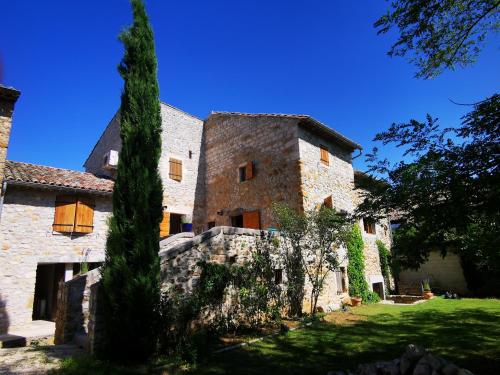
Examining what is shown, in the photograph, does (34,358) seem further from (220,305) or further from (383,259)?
(383,259)

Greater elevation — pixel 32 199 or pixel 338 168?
pixel 338 168

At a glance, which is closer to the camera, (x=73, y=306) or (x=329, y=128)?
(x=73, y=306)

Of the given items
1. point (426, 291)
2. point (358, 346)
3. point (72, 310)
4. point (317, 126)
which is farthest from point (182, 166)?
point (426, 291)

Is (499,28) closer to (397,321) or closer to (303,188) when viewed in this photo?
(303,188)

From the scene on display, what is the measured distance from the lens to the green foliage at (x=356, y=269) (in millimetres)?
11663

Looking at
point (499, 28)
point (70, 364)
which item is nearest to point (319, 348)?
point (70, 364)

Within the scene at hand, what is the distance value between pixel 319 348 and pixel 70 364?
465cm

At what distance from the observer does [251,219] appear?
40.3 feet

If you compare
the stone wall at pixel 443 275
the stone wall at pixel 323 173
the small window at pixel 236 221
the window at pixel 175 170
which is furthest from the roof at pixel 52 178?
the stone wall at pixel 443 275

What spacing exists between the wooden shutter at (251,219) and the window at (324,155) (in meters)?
3.57

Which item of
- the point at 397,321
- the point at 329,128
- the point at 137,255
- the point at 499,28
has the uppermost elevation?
the point at 329,128

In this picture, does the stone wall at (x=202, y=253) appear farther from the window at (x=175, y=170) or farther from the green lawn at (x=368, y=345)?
the window at (x=175, y=170)

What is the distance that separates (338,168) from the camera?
43.5ft

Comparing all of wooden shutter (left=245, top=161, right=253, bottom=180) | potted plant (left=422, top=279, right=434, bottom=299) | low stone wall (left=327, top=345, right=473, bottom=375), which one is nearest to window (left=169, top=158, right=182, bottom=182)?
wooden shutter (left=245, top=161, right=253, bottom=180)
